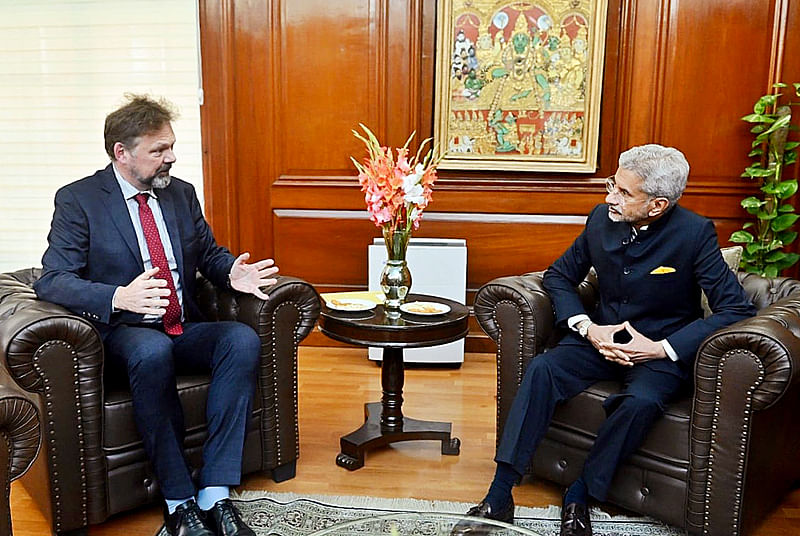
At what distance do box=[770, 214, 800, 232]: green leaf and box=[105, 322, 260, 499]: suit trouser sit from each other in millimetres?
2794

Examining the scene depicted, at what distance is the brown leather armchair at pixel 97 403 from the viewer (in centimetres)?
216

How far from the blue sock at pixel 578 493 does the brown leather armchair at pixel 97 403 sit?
984 mm

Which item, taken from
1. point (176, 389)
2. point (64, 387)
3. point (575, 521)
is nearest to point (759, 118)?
point (575, 521)

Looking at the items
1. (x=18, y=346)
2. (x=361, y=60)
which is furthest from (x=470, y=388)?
(x=18, y=346)

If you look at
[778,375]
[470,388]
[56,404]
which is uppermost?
[778,375]

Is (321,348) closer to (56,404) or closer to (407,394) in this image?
(407,394)

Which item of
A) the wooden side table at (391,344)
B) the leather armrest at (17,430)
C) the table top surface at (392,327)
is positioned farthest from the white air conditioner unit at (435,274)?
the leather armrest at (17,430)

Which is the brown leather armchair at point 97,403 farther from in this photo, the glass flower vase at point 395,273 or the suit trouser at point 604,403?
the suit trouser at point 604,403

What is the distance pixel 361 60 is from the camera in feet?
13.8

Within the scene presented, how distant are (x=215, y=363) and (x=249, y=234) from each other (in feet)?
6.75

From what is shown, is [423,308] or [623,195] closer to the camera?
[623,195]

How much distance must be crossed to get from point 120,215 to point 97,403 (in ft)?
2.09

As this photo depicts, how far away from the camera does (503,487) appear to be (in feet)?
7.93

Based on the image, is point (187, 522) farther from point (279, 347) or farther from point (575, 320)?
point (575, 320)
